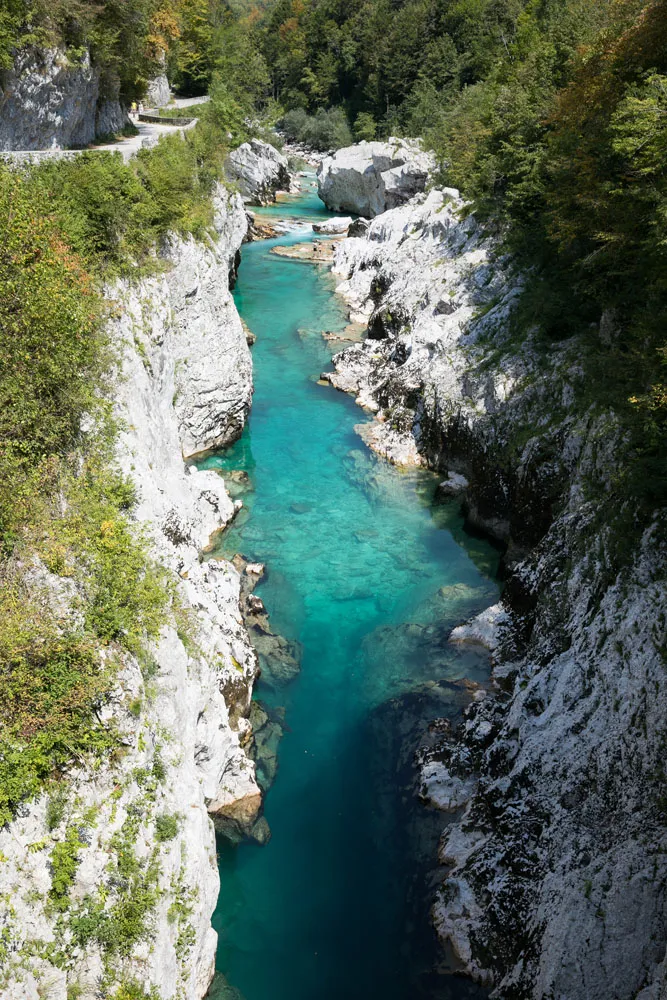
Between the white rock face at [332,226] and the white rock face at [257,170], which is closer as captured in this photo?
the white rock face at [332,226]

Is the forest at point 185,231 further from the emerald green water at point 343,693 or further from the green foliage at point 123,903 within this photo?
the emerald green water at point 343,693

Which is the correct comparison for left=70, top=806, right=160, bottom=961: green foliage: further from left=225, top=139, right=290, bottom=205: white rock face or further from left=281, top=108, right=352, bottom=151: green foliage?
left=281, top=108, right=352, bottom=151: green foliage

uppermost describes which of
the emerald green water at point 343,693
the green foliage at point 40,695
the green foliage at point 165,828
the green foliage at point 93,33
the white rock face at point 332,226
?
the green foliage at point 93,33

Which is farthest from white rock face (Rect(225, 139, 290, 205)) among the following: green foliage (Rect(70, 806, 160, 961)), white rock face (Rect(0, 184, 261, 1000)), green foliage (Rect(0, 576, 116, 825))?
green foliage (Rect(70, 806, 160, 961))

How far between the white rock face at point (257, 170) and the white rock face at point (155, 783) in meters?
42.2

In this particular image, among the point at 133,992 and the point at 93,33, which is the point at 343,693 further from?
the point at 93,33

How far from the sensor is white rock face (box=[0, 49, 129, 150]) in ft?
58.5

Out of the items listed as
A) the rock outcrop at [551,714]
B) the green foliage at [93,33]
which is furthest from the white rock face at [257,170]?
the rock outcrop at [551,714]

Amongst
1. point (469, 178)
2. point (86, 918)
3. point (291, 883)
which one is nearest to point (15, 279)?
point (86, 918)

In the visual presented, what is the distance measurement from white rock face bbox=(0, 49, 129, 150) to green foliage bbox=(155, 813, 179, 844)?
59.5 ft

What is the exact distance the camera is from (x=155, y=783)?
31.3 ft

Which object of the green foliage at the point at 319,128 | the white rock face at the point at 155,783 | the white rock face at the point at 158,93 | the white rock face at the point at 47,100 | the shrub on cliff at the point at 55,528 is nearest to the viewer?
the white rock face at the point at 155,783

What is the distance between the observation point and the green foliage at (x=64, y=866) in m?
7.75

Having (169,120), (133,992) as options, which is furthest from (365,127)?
(133,992)
